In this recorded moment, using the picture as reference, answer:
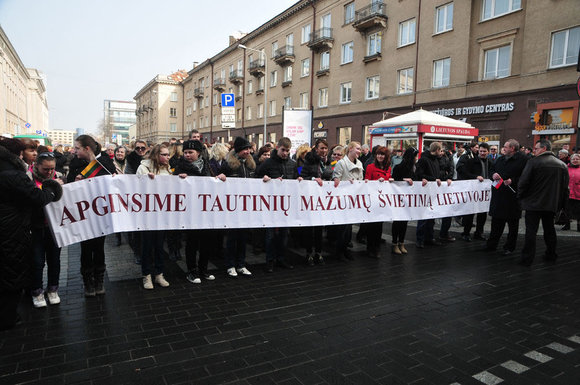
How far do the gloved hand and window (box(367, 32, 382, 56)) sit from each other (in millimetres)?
25160

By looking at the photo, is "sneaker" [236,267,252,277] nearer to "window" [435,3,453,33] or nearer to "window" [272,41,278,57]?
"window" [435,3,453,33]

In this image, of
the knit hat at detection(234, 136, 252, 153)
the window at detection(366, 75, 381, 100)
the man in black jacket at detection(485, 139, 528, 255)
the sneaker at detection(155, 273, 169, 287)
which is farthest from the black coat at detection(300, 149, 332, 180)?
the window at detection(366, 75, 381, 100)

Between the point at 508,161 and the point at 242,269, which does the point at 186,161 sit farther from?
the point at 508,161

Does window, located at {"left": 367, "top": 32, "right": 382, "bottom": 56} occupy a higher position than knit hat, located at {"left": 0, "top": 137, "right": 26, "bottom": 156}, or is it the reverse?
window, located at {"left": 367, "top": 32, "right": 382, "bottom": 56}

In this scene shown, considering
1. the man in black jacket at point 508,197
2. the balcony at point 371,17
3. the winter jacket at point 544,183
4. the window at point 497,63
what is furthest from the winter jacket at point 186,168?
the balcony at point 371,17

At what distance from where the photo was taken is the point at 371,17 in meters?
25.3

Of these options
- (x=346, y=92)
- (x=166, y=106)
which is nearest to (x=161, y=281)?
(x=346, y=92)

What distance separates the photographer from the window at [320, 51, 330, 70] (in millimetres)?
31398

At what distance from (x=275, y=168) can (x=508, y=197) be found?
457 centimetres

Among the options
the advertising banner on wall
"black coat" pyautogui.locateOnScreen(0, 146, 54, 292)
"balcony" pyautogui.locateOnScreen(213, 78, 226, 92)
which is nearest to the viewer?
"black coat" pyautogui.locateOnScreen(0, 146, 54, 292)

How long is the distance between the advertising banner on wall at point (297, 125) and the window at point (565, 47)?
36.9 ft

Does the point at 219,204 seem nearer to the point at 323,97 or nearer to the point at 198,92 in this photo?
the point at 323,97

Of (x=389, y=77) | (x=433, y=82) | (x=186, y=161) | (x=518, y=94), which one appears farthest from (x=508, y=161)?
(x=389, y=77)

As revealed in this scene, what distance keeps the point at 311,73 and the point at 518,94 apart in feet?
61.6
